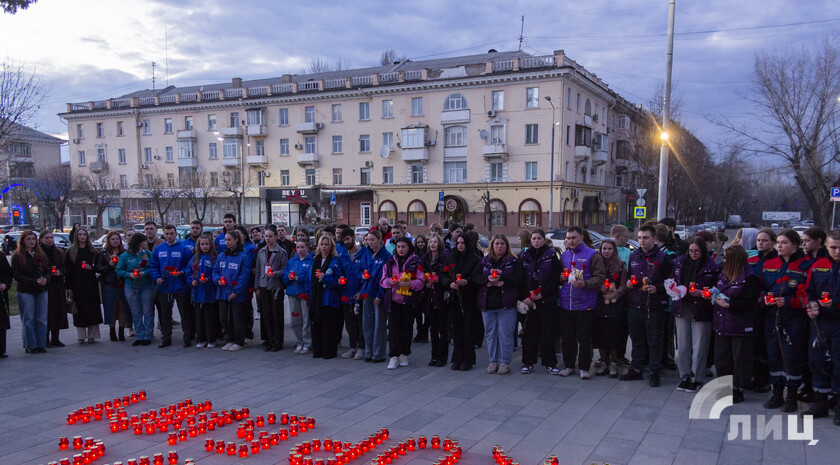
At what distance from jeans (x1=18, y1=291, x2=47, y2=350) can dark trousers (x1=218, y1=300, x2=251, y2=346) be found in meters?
2.94

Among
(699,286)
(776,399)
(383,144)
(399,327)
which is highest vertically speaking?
(383,144)

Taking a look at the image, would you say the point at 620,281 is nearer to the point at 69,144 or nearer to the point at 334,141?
the point at 334,141

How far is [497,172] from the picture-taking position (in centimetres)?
4312

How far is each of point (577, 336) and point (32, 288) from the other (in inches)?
344

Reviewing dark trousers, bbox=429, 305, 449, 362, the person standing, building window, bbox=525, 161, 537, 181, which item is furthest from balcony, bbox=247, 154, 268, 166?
the person standing

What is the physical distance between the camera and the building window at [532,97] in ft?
134

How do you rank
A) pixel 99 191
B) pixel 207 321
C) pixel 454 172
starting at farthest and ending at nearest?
1. pixel 99 191
2. pixel 454 172
3. pixel 207 321

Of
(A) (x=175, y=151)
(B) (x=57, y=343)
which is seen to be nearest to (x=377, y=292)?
(B) (x=57, y=343)

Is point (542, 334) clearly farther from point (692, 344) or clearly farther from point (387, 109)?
point (387, 109)

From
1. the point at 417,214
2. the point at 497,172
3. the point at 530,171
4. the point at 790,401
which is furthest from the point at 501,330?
the point at 417,214

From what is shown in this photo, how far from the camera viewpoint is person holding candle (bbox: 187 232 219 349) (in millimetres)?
9094

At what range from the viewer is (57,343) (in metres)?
9.38

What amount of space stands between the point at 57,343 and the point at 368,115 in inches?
1574

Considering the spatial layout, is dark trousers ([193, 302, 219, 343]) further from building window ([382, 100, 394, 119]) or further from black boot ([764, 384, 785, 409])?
building window ([382, 100, 394, 119])
